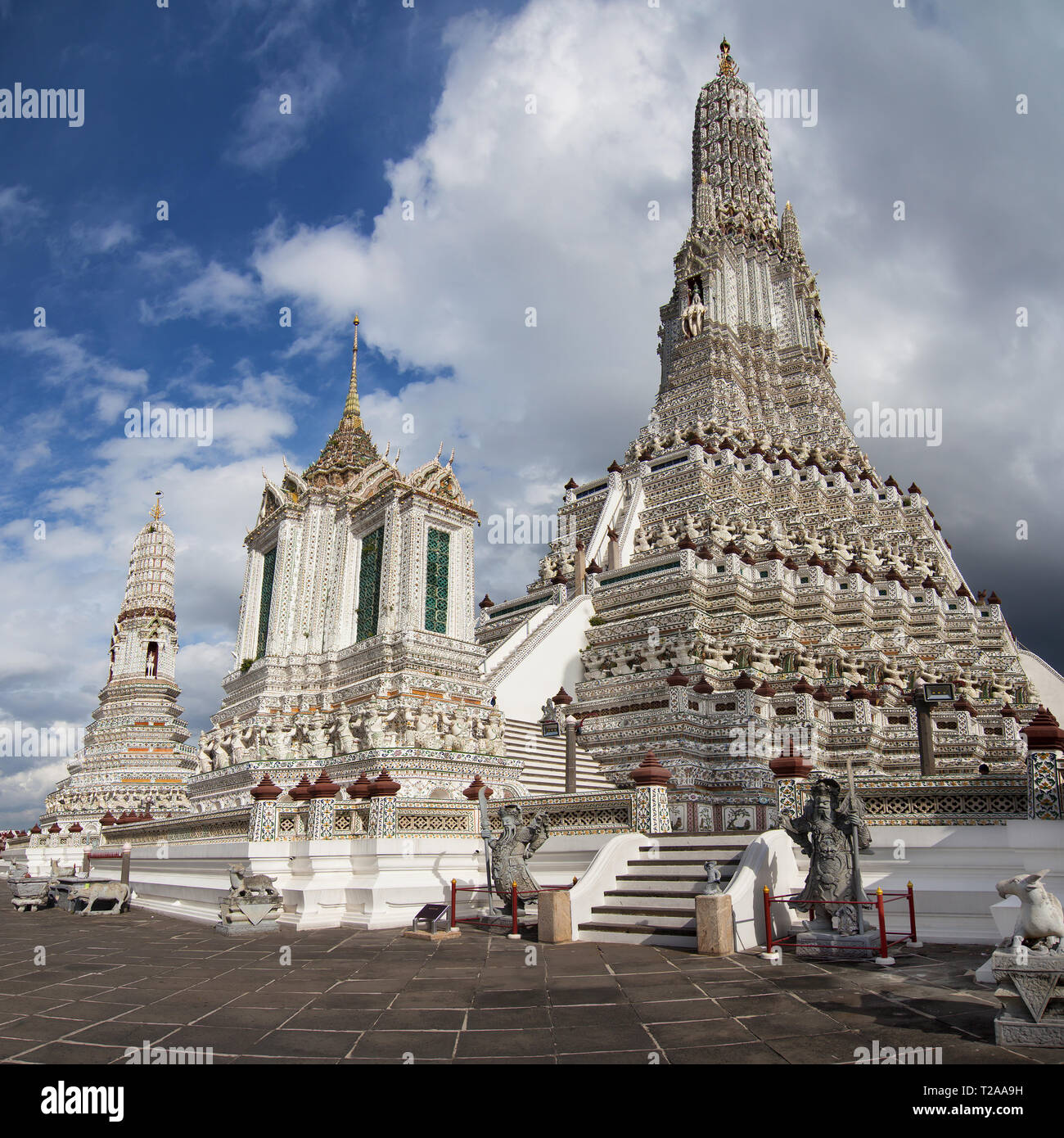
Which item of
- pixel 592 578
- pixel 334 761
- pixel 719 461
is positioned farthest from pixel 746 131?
pixel 334 761

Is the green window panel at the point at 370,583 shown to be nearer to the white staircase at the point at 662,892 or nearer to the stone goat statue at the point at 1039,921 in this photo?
the white staircase at the point at 662,892

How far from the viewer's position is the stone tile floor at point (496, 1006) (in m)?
5.32

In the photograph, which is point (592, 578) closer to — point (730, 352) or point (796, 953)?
point (730, 352)

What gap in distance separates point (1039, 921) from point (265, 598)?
2239 cm

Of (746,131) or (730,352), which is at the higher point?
(746,131)

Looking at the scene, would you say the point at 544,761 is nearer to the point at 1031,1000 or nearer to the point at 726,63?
the point at 1031,1000

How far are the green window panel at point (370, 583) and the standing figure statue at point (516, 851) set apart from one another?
10939 mm

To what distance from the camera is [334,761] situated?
1772 centimetres

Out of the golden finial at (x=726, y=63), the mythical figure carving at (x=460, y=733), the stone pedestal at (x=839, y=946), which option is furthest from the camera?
the golden finial at (x=726, y=63)

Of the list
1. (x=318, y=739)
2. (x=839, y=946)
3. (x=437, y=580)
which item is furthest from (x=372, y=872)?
(x=437, y=580)

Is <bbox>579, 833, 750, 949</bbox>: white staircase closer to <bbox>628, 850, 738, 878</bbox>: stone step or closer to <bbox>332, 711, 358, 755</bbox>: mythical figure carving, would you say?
<bbox>628, 850, 738, 878</bbox>: stone step

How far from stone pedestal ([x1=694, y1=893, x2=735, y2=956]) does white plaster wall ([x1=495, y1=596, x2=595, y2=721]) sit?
17004 millimetres

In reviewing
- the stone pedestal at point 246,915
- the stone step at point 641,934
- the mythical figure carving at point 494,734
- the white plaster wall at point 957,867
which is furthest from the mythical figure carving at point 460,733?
the white plaster wall at point 957,867
